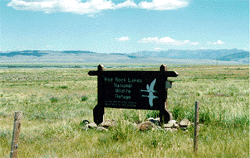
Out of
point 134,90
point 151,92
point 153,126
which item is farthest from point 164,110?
point 134,90

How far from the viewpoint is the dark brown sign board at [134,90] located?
28.1 ft

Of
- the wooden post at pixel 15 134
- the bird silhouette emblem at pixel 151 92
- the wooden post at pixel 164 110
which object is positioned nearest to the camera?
the wooden post at pixel 15 134

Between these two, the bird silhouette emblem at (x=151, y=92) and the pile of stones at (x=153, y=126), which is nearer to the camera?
the pile of stones at (x=153, y=126)

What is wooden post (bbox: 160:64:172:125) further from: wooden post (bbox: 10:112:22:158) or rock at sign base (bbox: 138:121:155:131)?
wooden post (bbox: 10:112:22:158)

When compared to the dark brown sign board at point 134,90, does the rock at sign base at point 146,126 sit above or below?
below

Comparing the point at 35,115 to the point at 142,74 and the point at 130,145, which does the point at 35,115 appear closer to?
the point at 142,74

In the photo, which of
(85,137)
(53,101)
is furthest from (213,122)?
(53,101)

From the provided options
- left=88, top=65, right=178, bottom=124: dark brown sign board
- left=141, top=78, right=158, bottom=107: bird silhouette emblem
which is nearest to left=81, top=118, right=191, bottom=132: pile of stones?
left=88, top=65, right=178, bottom=124: dark brown sign board

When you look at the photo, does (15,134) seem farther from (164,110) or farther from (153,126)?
(164,110)

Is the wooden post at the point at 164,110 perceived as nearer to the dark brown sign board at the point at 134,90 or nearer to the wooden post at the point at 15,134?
the dark brown sign board at the point at 134,90

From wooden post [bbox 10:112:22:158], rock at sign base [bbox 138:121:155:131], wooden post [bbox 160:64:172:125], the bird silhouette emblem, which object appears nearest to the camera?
wooden post [bbox 10:112:22:158]

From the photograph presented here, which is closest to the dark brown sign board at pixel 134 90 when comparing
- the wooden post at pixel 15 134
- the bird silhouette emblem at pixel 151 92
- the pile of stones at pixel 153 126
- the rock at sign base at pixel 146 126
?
the bird silhouette emblem at pixel 151 92

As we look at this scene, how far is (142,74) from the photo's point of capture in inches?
344

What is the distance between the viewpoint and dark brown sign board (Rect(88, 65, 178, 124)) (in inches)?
338
